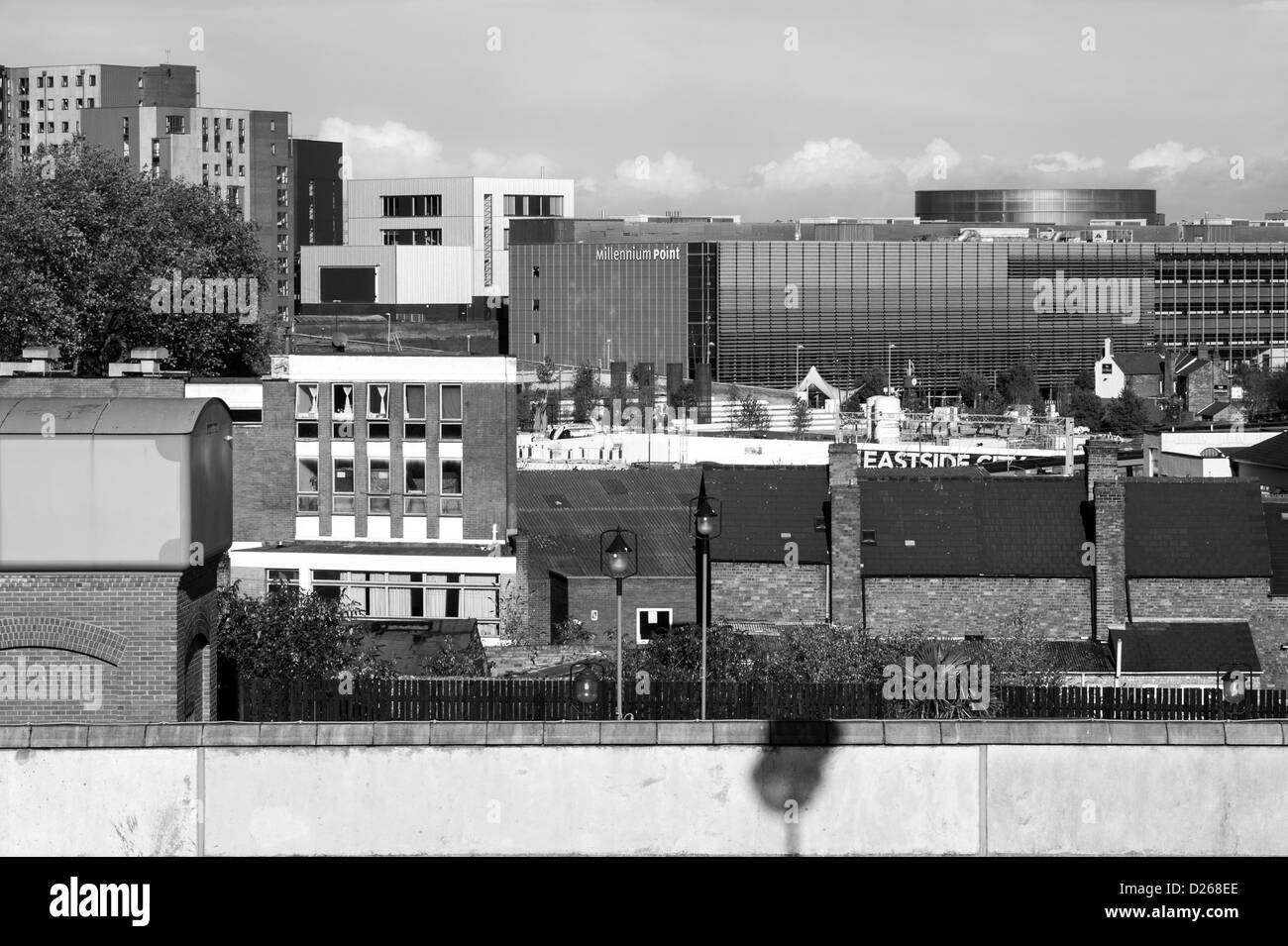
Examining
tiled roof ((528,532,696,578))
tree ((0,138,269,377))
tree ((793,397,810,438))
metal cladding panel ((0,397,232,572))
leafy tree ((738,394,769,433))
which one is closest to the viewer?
metal cladding panel ((0,397,232,572))

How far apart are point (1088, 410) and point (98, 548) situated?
474 feet

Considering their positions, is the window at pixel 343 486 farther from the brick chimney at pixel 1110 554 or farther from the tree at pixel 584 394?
the tree at pixel 584 394

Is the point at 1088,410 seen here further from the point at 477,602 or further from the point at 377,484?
the point at 477,602

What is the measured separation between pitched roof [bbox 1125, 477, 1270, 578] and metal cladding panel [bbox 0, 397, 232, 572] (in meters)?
31.0

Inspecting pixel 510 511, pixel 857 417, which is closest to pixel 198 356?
pixel 510 511

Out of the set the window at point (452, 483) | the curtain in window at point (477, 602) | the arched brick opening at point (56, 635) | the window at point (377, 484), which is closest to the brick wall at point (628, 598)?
the curtain in window at point (477, 602)

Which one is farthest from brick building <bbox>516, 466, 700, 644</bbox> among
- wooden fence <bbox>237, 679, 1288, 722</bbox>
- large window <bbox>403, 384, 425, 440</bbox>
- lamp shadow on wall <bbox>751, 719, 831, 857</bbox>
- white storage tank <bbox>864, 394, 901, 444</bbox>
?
white storage tank <bbox>864, 394, 901, 444</bbox>

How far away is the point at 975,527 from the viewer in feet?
167

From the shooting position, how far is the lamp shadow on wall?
2644 centimetres

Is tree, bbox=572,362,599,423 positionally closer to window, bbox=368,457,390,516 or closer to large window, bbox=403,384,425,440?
window, bbox=368,457,390,516

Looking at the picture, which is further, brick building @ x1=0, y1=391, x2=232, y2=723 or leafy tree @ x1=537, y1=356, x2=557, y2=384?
leafy tree @ x1=537, y1=356, x2=557, y2=384

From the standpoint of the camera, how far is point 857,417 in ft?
488

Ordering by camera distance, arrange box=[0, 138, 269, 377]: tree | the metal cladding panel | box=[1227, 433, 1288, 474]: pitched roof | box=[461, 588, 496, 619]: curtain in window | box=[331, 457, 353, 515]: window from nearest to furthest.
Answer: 1. the metal cladding panel
2. box=[461, 588, 496, 619]: curtain in window
3. box=[331, 457, 353, 515]: window
4. box=[1227, 433, 1288, 474]: pitched roof
5. box=[0, 138, 269, 377]: tree

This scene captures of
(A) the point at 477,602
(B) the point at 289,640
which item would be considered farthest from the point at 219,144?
(B) the point at 289,640
